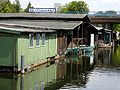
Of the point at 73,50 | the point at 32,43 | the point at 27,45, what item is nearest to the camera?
the point at 27,45

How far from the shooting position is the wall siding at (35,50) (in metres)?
26.7

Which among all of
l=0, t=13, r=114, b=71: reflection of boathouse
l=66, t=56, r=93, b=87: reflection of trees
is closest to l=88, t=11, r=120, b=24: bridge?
l=0, t=13, r=114, b=71: reflection of boathouse

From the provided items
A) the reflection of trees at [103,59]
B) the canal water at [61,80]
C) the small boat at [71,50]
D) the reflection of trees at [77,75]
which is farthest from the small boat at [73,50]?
the canal water at [61,80]

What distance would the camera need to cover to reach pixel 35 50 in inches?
1200

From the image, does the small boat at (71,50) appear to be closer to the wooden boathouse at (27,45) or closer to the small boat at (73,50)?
the small boat at (73,50)

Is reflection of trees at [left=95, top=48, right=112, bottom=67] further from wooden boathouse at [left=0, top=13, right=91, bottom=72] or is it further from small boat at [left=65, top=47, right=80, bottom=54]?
wooden boathouse at [left=0, top=13, right=91, bottom=72]

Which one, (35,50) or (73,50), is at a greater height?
(35,50)

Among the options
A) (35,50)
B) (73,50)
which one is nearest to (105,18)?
(73,50)

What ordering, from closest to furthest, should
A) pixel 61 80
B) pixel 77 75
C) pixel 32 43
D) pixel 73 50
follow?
1. pixel 61 80
2. pixel 77 75
3. pixel 32 43
4. pixel 73 50

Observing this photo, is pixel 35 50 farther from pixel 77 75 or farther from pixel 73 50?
pixel 73 50

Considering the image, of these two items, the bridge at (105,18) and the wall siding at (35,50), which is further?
the bridge at (105,18)

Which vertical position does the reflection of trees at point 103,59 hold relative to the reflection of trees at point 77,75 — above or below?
above

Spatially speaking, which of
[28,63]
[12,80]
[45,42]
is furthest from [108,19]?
[12,80]

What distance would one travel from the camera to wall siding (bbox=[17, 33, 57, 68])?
2669 cm
